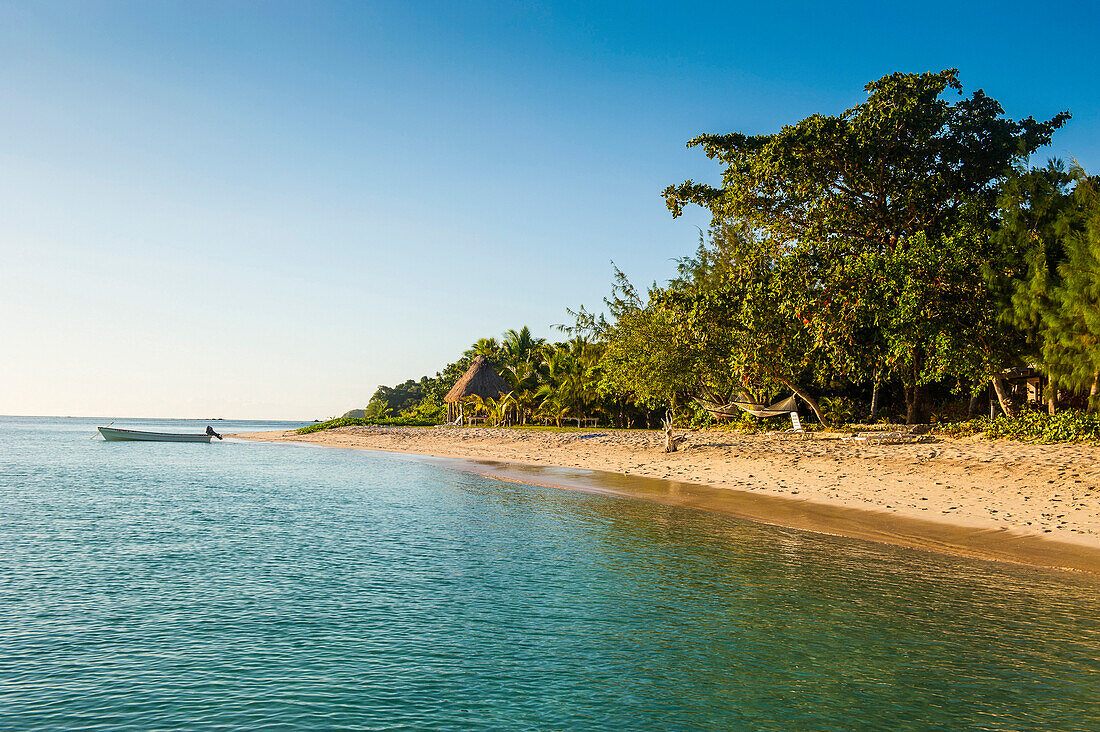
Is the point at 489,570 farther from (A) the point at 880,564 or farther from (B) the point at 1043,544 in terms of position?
(B) the point at 1043,544

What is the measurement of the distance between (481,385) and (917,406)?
33.3 m

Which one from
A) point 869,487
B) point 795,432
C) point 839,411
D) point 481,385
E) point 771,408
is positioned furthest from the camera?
point 481,385

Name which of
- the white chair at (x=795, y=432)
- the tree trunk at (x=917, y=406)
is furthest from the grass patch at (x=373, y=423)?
the tree trunk at (x=917, y=406)

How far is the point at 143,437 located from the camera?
192 ft

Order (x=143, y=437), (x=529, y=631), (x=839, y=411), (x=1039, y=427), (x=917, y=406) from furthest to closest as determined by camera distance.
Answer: (x=143, y=437), (x=839, y=411), (x=917, y=406), (x=1039, y=427), (x=529, y=631)

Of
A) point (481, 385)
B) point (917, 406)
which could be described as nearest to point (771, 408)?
point (917, 406)

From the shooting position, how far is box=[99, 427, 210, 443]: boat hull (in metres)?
56.3

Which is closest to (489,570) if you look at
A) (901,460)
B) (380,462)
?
(901,460)

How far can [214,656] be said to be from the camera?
6891mm

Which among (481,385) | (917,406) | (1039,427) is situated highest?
(481,385)

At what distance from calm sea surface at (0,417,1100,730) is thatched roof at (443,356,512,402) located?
39008 mm

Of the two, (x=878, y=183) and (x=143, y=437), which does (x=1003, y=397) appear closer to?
(x=878, y=183)

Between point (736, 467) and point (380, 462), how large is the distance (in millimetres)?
18484

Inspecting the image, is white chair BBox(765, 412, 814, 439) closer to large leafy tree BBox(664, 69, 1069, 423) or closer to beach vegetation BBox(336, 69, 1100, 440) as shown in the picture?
beach vegetation BBox(336, 69, 1100, 440)
